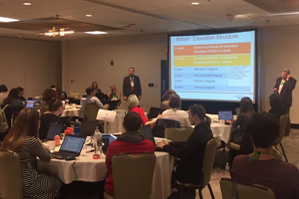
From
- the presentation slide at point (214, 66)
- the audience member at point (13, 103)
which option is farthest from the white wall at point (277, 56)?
the audience member at point (13, 103)

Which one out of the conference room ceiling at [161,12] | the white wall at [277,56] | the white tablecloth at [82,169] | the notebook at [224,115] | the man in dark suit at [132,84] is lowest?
the white tablecloth at [82,169]

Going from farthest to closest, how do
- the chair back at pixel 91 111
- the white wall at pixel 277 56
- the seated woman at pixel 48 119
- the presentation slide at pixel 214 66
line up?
1. the white wall at pixel 277 56
2. the presentation slide at pixel 214 66
3. the chair back at pixel 91 111
4. the seated woman at pixel 48 119

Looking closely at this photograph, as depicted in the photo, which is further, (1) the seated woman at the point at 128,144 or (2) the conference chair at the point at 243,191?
(1) the seated woman at the point at 128,144

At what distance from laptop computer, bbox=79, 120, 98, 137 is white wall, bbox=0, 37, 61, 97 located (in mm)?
10455

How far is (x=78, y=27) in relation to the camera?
37.4ft

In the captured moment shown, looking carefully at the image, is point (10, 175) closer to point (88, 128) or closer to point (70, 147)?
point (70, 147)

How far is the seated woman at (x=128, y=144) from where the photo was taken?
3.34m

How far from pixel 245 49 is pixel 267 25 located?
4.19 ft

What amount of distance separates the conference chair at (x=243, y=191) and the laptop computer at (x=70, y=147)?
1938mm

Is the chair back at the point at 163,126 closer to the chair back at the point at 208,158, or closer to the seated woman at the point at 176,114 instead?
the seated woman at the point at 176,114

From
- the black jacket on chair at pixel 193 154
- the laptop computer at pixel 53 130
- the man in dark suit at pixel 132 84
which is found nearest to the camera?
the black jacket on chair at pixel 193 154

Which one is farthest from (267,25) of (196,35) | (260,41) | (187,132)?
(187,132)

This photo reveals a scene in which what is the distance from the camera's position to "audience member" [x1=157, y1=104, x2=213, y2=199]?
3760 millimetres

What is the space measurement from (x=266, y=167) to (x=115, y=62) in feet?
40.9
